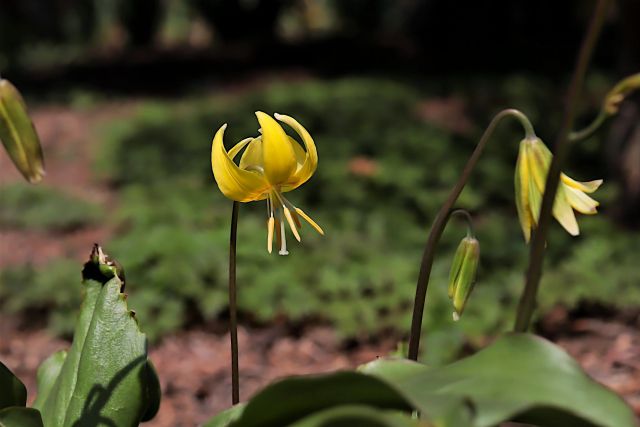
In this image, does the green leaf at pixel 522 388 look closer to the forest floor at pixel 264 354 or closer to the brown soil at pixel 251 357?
the forest floor at pixel 264 354

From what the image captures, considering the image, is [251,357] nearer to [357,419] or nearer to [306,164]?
[306,164]

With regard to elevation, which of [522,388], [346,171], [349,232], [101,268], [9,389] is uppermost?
[522,388]

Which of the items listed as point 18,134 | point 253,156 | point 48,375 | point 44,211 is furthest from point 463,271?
point 44,211

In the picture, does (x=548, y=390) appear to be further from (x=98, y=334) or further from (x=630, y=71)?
(x=630, y=71)

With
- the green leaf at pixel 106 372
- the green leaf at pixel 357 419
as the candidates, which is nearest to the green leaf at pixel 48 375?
the green leaf at pixel 106 372

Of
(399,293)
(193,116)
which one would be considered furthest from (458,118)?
(399,293)

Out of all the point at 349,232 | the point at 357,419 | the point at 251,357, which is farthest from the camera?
the point at 349,232
